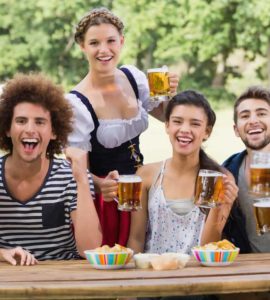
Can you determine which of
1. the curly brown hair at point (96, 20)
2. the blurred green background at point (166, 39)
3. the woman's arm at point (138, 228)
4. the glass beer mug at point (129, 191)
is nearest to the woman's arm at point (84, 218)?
the glass beer mug at point (129, 191)

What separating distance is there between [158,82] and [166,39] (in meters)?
15.5

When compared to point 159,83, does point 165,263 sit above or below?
below

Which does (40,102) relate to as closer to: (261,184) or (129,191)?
(129,191)

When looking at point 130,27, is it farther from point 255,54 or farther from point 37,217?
point 37,217

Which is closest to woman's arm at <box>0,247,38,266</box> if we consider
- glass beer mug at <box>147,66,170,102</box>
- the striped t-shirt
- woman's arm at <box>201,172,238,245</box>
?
the striped t-shirt

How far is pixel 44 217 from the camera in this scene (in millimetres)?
3039

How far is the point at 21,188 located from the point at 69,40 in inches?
668

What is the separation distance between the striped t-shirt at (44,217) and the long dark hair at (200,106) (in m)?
0.53

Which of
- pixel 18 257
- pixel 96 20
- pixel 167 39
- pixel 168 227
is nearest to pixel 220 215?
pixel 168 227

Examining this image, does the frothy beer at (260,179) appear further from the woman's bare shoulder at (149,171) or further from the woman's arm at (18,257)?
the woman's arm at (18,257)

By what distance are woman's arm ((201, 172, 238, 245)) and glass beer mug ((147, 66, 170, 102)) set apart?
606 mm

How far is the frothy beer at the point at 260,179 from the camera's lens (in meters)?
2.84

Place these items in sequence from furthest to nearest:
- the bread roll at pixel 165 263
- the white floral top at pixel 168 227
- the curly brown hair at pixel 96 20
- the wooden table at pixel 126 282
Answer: the curly brown hair at pixel 96 20
the white floral top at pixel 168 227
the bread roll at pixel 165 263
the wooden table at pixel 126 282

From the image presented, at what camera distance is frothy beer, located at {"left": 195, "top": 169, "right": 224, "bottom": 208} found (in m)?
2.87
